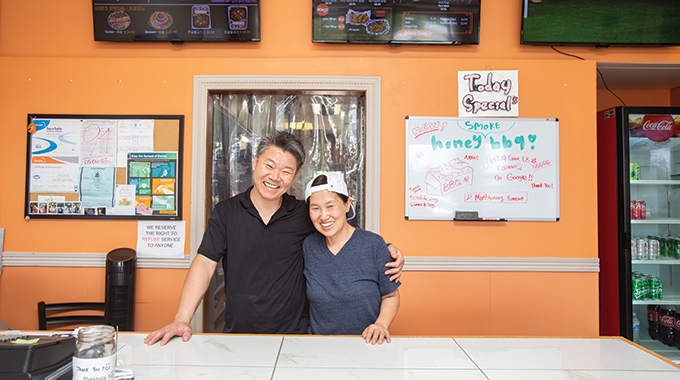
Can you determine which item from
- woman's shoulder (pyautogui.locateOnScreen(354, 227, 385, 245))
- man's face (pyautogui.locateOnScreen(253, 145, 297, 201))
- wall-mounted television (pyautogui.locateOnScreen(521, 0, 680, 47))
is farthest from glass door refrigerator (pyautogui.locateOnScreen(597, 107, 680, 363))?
man's face (pyautogui.locateOnScreen(253, 145, 297, 201))

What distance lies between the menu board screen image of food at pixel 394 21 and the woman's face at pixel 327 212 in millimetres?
1506

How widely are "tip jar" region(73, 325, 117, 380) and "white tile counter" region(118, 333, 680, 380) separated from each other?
210mm

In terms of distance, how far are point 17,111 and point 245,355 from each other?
269 cm

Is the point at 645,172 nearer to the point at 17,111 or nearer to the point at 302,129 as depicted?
the point at 302,129

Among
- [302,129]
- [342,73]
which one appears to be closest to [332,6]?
[342,73]

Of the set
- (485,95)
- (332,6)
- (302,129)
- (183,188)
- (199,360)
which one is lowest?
(199,360)

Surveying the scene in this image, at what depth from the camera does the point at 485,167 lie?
271 centimetres

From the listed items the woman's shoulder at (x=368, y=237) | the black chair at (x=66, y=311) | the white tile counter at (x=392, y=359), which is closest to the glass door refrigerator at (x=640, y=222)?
the white tile counter at (x=392, y=359)

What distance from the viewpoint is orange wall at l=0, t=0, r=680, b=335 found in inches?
106

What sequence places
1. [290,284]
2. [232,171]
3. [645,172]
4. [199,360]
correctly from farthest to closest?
[645,172] < [232,171] < [290,284] < [199,360]

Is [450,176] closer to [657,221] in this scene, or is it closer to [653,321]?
[657,221]

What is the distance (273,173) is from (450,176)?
4.64 ft

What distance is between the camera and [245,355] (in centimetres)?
126

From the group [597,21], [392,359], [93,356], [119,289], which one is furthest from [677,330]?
[119,289]
